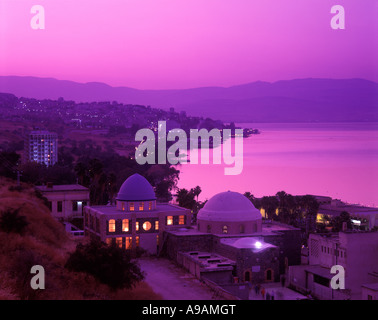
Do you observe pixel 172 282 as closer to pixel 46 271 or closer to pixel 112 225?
pixel 112 225

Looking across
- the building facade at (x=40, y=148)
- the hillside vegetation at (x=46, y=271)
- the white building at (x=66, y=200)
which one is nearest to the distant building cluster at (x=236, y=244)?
the white building at (x=66, y=200)

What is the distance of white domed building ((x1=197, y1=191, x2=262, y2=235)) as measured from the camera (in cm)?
2889

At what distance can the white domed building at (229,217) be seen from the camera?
28.9 meters

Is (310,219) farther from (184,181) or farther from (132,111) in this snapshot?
(132,111)

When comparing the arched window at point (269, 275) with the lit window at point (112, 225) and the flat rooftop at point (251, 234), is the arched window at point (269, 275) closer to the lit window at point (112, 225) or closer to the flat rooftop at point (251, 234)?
the flat rooftop at point (251, 234)

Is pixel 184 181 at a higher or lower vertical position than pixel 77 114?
lower

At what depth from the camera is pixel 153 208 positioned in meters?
31.9

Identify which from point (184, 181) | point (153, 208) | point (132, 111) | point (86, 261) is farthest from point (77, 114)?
point (86, 261)
